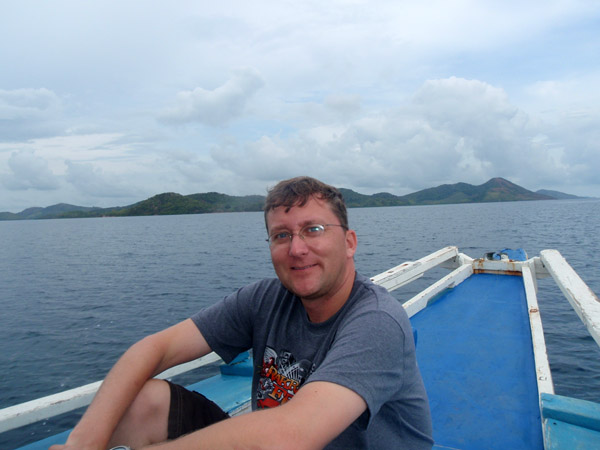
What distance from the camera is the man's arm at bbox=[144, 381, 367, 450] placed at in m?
1.42

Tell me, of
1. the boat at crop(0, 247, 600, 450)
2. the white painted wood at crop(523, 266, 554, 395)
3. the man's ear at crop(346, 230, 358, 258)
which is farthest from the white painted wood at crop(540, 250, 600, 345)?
the man's ear at crop(346, 230, 358, 258)

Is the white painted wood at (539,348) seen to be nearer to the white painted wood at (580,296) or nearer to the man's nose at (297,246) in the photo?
the white painted wood at (580,296)

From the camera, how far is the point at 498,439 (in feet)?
10.2

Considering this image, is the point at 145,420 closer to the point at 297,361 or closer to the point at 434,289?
the point at 297,361

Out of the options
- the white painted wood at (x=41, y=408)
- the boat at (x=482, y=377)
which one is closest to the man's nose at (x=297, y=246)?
the boat at (x=482, y=377)

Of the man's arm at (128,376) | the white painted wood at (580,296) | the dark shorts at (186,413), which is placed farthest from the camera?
the white painted wood at (580,296)

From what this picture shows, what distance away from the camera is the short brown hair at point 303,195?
7.00 feet

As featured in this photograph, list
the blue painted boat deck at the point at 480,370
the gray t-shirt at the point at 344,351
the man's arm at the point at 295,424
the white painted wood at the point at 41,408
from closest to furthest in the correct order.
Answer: the man's arm at the point at 295,424 → the gray t-shirt at the point at 344,351 → the white painted wood at the point at 41,408 → the blue painted boat deck at the point at 480,370

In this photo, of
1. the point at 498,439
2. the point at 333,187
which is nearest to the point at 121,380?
the point at 333,187

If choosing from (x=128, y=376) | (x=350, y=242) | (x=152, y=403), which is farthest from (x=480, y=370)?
(x=128, y=376)

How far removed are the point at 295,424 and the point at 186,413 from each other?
104 cm

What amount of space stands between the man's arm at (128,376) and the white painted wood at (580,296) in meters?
2.55

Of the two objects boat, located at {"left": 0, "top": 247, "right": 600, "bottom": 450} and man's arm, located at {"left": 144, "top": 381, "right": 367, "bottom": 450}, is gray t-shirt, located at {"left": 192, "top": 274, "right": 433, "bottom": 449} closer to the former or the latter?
man's arm, located at {"left": 144, "top": 381, "right": 367, "bottom": 450}

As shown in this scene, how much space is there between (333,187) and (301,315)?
73 cm
